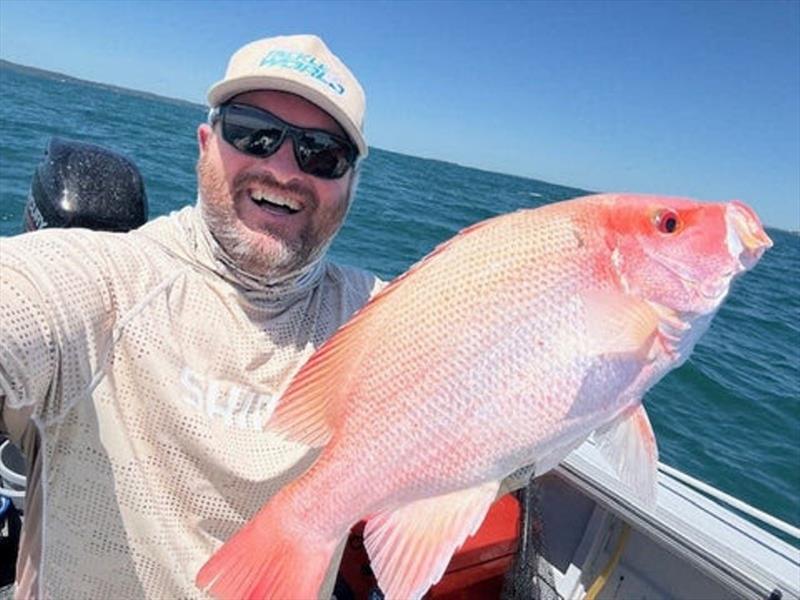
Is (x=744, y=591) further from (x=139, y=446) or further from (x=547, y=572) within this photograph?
(x=139, y=446)

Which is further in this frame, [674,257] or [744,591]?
[744,591]

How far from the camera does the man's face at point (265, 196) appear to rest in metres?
1.73

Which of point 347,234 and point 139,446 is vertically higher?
point 139,446

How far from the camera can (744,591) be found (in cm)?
257

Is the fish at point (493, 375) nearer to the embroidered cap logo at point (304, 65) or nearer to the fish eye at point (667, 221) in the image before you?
the fish eye at point (667, 221)

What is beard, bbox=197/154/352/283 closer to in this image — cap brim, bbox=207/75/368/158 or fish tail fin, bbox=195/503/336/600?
cap brim, bbox=207/75/368/158

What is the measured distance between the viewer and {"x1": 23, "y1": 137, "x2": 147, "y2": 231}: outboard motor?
9.08 feet

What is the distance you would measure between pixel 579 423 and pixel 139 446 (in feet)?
3.49

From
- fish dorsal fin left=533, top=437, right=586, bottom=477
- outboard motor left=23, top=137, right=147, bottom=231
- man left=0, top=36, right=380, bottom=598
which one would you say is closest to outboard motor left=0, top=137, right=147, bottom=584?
outboard motor left=23, top=137, right=147, bottom=231

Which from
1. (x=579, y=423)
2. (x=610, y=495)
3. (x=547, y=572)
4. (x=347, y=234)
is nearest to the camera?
(x=579, y=423)

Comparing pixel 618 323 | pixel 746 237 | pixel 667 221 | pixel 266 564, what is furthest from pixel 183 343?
pixel 746 237

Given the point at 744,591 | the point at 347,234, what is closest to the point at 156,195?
the point at 347,234

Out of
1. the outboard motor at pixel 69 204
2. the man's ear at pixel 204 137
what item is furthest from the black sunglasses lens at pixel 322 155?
the outboard motor at pixel 69 204

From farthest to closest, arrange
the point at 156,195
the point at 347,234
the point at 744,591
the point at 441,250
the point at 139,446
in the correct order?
the point at 347,234 → the point at 156,195 → the point at 744,591 → the point at 139,446 → the point at 441,250
